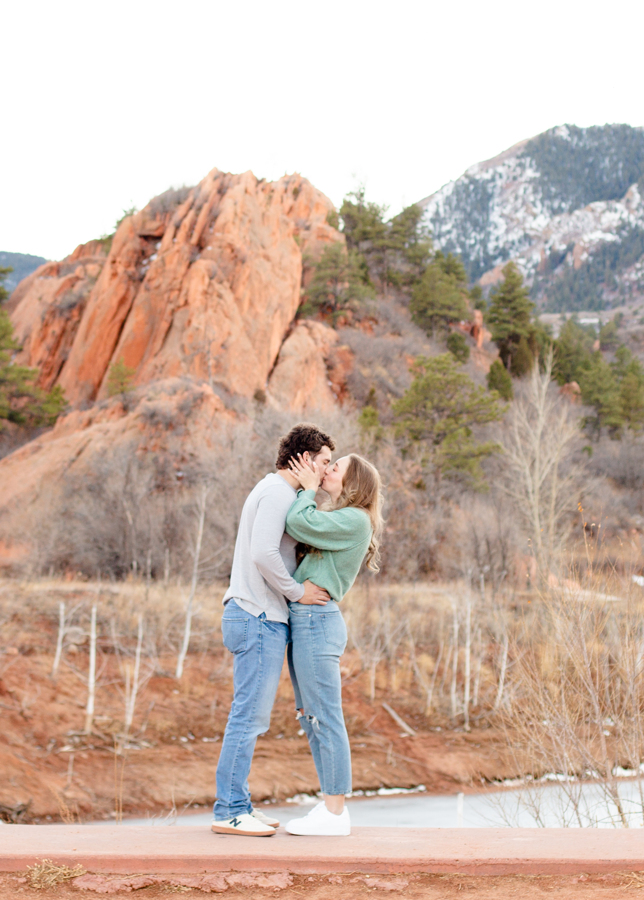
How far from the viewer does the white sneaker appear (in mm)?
3730

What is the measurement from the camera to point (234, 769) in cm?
372

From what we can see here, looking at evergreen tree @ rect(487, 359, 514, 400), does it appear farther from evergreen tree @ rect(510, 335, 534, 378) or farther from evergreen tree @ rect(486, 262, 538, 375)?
evergreen tree @ rect(486, 262, 538, 375)

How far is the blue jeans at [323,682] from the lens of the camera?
3787 millimetres

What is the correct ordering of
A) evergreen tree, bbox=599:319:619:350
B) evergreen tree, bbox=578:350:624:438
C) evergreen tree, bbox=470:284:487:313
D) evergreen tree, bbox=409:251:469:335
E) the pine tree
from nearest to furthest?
evergreen tree, bbox=578:350:624:438
the pine tree
evergreen tree, bbox=409:251:469:335
evergreen tree, bbox=470:284:487:313
evergreen tree, bbox=599:319:619:350

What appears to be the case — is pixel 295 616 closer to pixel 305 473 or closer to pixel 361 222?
pixel 305 473

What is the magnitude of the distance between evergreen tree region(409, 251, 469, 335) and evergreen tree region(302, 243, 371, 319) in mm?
4959

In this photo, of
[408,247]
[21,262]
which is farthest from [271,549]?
[21,262]

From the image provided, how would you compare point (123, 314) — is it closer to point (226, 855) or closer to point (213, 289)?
point (213, 289)

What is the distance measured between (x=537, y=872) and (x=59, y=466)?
94.3ft

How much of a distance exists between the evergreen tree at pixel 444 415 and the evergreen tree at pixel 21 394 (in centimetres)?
1699

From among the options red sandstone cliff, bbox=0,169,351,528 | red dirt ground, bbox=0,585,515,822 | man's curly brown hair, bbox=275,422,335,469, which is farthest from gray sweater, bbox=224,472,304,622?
red sandstone cliff, bbox=0,169,351,528

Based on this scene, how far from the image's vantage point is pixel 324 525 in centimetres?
370

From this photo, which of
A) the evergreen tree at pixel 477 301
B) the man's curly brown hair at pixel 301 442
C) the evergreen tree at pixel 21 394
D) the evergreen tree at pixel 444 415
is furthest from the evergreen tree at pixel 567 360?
the man's curly brown hair at pixel 301 442

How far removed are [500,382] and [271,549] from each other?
4095 centimetres
